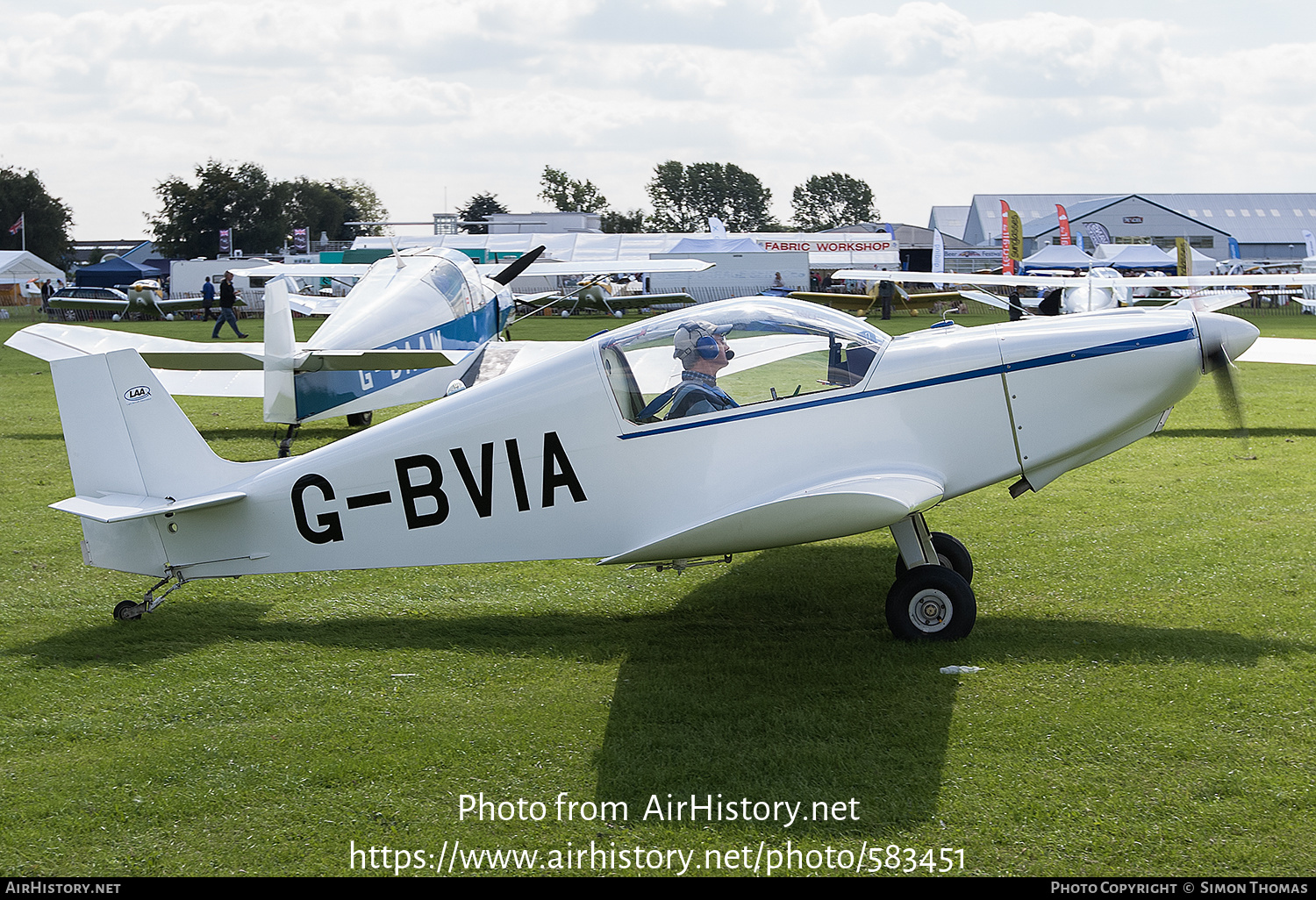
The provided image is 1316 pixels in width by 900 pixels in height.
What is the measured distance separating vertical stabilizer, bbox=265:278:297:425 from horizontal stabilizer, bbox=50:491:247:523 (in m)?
5.66

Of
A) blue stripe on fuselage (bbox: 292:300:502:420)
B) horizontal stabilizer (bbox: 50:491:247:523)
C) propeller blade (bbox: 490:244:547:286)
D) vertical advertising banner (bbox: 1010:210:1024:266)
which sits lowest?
horizontal stabilizer (bbox: 50:491:247:523)

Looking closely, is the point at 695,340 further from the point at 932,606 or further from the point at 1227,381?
the point at 1227,381

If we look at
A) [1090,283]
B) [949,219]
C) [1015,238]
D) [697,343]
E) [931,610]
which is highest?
[949,219]

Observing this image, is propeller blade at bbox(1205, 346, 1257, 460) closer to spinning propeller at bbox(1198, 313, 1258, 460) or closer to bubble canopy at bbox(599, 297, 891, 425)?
spinning propeller at bbox(1198, 313, 1258, 460)

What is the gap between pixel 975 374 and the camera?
5.33m

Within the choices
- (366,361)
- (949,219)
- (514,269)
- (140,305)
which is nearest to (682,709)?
(366,361)

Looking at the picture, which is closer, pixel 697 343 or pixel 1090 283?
pixel 697 343

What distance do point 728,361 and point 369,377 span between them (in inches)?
296

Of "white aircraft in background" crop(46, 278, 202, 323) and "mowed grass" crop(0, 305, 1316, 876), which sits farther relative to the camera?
Answer: "white aircraft in background" crop(46, 278, 202, 323)

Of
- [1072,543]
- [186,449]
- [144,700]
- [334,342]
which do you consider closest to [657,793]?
[144,700]

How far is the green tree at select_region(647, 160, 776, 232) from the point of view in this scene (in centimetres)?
13838

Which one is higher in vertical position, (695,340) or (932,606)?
(695,340)

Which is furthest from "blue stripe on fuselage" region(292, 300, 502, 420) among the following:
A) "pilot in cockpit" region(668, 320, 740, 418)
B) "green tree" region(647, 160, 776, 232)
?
"green tree" region(647, 160, 776, 232)

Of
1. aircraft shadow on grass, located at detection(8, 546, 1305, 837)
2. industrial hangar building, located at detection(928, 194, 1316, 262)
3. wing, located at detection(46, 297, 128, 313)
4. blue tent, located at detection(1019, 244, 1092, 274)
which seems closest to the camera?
aircraft shadow on grass, located at detection(8, 546, 1305, 837)
